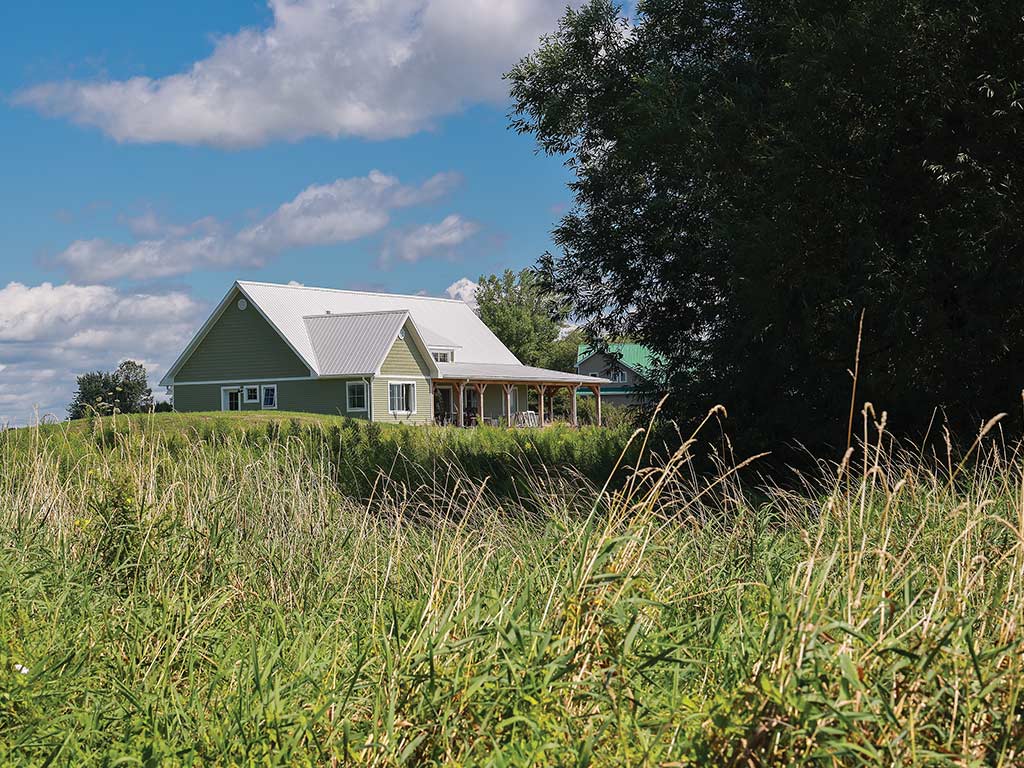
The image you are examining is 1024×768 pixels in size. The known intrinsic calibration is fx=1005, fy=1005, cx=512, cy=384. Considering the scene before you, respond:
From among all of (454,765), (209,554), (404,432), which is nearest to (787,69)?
(404,432)

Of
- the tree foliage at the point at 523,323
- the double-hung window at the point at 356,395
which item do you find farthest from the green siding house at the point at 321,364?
the tree foliage at the point at 523,323

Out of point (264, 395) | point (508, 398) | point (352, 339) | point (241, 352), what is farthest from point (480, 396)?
point (241, 352)

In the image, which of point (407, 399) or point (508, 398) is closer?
point (407, 399)

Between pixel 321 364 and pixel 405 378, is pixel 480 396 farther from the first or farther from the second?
pixel 321 364

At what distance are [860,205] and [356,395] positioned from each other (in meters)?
28.0

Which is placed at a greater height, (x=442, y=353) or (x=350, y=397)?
(x=442, y=353)

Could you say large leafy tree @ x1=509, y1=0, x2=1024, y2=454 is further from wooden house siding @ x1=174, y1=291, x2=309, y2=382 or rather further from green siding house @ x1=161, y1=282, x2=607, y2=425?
wooden house siding @ x1=174, y1=291, x2=309, y2=382

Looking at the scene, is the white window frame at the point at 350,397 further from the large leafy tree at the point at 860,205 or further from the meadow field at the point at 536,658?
the meadow field at the point at 536,658

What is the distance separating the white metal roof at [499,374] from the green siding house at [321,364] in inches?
2.7

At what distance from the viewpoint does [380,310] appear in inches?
1660

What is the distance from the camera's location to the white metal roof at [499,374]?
40.2m

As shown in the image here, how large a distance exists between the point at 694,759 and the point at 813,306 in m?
9.50

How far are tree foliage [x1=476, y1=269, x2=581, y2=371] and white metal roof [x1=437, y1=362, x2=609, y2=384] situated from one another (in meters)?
13.3

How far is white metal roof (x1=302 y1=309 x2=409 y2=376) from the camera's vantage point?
36438 mm
